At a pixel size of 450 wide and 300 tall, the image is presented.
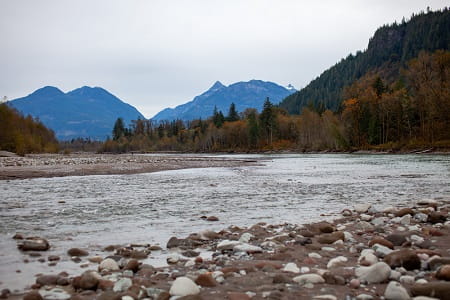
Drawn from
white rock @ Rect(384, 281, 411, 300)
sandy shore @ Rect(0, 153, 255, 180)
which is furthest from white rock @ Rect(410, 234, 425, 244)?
sandy shore @ Rect(0, 153, 255, 180)

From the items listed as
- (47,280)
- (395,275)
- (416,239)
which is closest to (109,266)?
(47,280)

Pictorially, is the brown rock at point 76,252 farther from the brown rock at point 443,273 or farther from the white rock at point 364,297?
the brown rock at point 443,273

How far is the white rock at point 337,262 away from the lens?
4922mm

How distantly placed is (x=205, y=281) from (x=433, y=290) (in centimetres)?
247

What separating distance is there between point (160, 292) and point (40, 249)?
3391 millimetres

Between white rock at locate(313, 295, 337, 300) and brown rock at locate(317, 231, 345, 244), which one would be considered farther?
brown rock at locate(317, 231, 345, 244)

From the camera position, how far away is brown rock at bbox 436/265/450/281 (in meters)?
4.00

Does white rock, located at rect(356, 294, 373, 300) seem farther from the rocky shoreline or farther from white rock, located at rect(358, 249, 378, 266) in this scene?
white rock, located at rect(358, 249, 378, 266)

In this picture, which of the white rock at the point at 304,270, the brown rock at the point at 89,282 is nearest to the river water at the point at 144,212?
the brown rock at the point at 89,282

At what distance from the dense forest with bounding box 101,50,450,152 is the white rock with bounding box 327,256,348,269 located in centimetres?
5867

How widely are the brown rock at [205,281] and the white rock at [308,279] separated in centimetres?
100

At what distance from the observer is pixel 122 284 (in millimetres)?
4156

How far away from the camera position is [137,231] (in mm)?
7938

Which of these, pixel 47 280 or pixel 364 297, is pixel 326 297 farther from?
pixel 47 280
